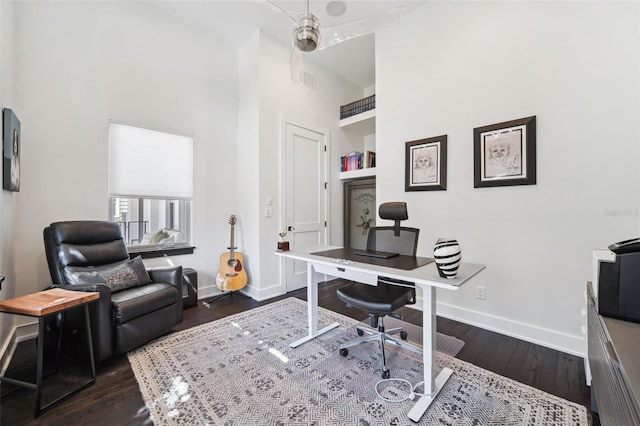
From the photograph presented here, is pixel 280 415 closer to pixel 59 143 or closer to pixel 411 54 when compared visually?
pixel 59 143

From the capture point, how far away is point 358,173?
4.17 m

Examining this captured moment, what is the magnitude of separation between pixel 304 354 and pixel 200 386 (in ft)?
2.52

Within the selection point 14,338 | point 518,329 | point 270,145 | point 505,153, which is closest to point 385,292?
point 518,329

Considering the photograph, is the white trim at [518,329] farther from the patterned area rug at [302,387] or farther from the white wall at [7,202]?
the white wall at [7,202]

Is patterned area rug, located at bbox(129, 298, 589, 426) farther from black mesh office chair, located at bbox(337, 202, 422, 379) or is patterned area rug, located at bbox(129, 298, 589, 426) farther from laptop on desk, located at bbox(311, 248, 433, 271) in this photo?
laptop on desk, located at bbox(311, 248, 433, 271)

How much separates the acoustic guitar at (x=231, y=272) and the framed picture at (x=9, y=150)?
1980 mm

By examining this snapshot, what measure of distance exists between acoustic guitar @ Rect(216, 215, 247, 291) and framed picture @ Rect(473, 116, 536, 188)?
293 cm

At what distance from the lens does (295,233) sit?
12.5 feet

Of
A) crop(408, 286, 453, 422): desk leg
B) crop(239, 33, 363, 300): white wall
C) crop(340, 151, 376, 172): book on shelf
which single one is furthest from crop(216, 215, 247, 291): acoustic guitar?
crop(408, 286, 453, 422): desk leg

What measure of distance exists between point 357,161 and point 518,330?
118 inches

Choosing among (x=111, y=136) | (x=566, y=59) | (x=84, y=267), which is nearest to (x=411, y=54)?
(x=566, y=59)

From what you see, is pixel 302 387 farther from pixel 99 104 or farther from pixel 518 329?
pixel 99 104

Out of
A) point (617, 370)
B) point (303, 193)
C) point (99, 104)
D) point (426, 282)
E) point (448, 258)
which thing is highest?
point (99, 104)

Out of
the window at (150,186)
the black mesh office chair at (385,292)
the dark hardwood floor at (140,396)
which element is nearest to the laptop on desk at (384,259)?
the black mesh office chair at (385,292)
